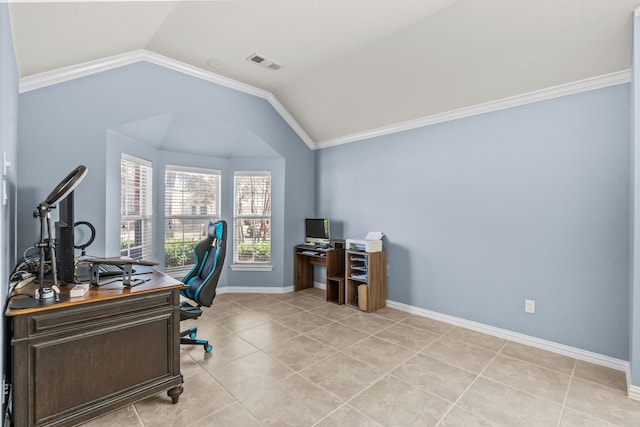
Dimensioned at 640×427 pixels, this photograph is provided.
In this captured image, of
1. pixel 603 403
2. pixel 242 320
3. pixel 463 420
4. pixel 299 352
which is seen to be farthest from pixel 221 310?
pixel 603 403

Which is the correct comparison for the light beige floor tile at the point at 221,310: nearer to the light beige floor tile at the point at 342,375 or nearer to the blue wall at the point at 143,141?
the blue wall at the point at 143,141

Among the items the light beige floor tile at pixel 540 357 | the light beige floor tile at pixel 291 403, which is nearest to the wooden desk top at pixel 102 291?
the light beige floor tile at pixel 291 403

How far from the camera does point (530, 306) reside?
3.11 meters

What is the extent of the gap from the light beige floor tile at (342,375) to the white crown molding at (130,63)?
11.3ft

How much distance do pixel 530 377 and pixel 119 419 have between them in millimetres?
3064

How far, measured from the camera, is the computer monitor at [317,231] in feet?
15.6

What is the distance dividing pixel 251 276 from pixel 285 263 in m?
0.60

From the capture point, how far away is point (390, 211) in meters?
4.32

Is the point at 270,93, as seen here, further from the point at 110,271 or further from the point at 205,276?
the point at 110,271

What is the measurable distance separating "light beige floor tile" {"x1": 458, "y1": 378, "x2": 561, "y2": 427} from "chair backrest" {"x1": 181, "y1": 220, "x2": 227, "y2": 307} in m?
2.18

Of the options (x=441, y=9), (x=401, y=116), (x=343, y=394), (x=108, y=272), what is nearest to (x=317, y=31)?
(x=441, y=9)

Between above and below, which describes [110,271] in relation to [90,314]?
above

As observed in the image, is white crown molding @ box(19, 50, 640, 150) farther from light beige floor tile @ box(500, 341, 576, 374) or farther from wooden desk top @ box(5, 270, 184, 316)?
light beige floor tile @ box(500, 341, 576, 374)

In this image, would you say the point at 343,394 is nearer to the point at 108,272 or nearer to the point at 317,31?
the point at 108,272
